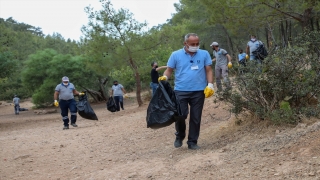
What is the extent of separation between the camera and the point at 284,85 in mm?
5684

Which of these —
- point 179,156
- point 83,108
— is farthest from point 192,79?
point 83,108

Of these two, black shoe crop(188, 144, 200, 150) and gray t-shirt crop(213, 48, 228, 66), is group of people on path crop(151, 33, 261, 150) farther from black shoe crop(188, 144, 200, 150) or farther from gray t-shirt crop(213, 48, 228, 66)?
gray t-shirt crop(213, 48, 228, 66)

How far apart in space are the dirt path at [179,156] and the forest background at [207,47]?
0.56m

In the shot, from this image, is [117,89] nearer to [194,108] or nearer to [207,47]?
[194,108]

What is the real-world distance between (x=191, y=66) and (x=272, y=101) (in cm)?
131

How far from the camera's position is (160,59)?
2333 centimetres

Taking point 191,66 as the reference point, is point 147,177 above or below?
below

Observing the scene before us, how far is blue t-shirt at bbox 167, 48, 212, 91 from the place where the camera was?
5548 millimetres

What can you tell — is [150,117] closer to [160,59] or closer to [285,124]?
[285,124]

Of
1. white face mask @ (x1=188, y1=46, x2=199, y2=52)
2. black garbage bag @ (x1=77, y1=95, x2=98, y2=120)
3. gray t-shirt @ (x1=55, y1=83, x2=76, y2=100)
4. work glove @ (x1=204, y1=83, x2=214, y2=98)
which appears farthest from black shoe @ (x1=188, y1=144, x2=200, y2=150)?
black garbage bag @ (x1=77, y1=95, x2=98, y2=120)

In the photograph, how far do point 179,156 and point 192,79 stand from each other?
1.08 meters

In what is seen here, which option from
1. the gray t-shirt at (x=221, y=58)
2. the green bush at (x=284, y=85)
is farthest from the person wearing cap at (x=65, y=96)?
the green bush at (x=284, y=85)

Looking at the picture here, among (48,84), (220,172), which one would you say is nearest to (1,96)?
(48,84)

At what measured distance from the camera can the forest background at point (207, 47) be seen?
18.7 ft
